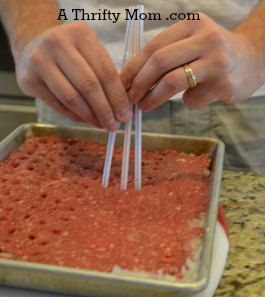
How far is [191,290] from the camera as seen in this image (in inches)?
23.3

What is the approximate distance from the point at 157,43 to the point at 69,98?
168 mm

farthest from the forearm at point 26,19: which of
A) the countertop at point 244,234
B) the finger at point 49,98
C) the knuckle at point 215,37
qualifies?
the countertop at point 244,234

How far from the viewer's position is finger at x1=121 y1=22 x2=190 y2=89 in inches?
31.6

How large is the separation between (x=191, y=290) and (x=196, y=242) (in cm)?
13

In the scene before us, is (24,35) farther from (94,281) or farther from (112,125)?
(94,281)

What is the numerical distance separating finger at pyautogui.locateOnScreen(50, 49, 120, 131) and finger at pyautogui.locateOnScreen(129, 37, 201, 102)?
7 centimetres

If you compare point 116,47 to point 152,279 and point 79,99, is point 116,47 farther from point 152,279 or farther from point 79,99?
point 152,279

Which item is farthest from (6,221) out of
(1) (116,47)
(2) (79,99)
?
(1) (116,47)

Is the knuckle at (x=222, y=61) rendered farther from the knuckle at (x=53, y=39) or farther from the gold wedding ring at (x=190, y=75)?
the knuckle at (x=53, y=39)

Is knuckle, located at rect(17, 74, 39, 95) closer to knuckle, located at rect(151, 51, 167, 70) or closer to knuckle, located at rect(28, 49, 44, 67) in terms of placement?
knuckle, located at rect(28, 49, 44, 67)

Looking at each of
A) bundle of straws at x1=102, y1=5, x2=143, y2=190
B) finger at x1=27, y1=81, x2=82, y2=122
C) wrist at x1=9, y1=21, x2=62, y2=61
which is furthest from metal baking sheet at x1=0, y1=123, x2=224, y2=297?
wrist at x1=9, y1=21, x2=62, y2=61

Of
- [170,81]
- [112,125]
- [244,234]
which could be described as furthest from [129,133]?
[244,234]

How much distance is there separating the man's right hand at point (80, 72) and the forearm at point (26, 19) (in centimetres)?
14

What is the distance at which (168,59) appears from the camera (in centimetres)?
77
